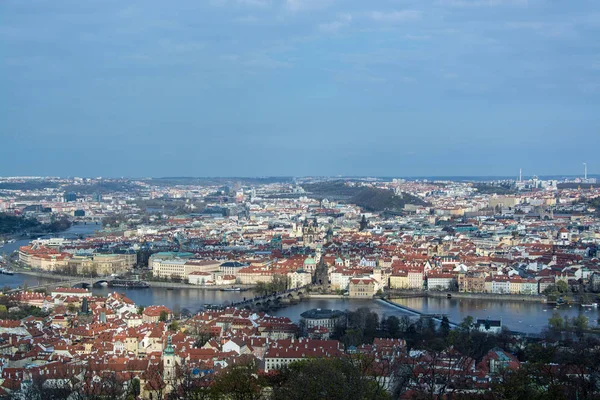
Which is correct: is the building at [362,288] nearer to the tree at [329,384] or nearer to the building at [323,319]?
the building at [323,319]

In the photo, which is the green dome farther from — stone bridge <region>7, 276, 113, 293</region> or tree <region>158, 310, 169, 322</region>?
tree <region>158, 310, 169, 322</region>

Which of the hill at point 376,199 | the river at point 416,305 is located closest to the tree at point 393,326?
the river at point 416,305

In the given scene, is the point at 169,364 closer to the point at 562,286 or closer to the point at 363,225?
the point at 562,286

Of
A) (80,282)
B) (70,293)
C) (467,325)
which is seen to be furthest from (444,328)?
(80,282)

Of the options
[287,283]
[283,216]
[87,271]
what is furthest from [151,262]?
[283,216]

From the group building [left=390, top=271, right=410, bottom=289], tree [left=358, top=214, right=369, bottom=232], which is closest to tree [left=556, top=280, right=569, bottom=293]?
building [left=390, top=271, right=410, bottom=289]
